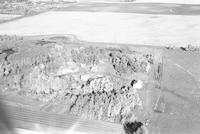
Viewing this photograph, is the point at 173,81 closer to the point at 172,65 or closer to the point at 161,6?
the point at 172,65

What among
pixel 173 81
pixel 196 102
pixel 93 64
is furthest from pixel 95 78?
pixel 196 102

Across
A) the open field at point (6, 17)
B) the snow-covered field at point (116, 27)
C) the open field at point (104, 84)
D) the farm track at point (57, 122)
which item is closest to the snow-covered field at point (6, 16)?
the open field at point (6, 17)

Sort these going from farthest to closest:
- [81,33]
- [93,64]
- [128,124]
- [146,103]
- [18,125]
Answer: [81,33] < [93,64] < [146,103] < [128,124] < [18,125]

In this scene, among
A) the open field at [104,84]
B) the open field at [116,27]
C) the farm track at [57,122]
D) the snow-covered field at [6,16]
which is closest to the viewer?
the farm track at [57,122]

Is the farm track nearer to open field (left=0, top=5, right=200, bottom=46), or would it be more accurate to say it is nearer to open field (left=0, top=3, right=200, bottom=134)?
open field (left=0, top=3, right=200, bottom=134)

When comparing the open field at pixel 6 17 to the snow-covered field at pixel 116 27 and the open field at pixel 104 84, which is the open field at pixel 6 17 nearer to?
the snow-covered field at pixel 116 27

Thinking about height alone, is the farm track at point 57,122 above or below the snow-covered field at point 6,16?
below

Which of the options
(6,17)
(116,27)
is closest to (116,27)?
(116,27)

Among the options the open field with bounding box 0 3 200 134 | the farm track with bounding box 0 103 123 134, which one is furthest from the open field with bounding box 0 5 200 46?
the farm track with bounding box 0 103 123 134

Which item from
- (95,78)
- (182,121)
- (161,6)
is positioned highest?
(161,6)
